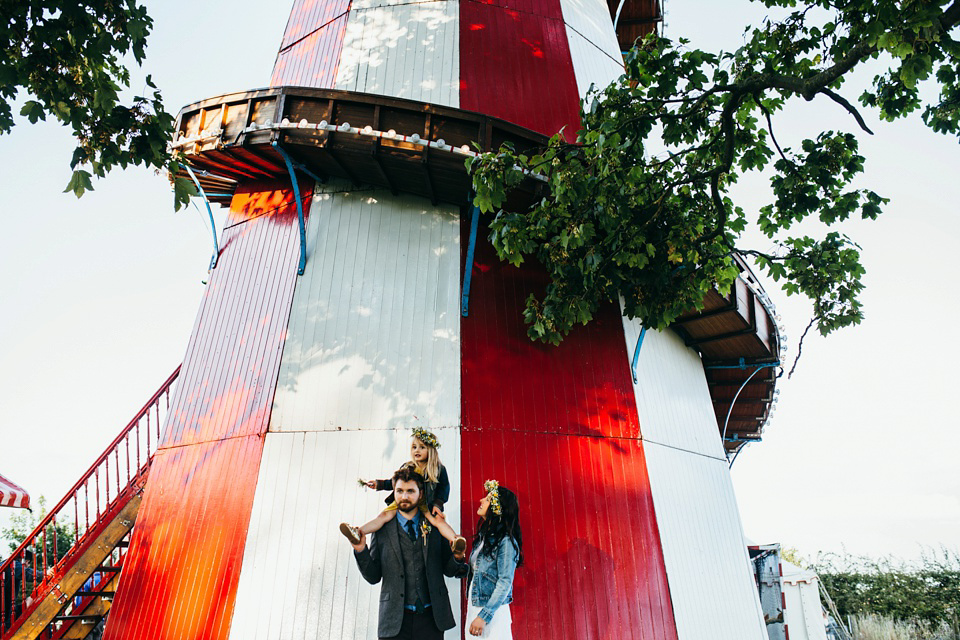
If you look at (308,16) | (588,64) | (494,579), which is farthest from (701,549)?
(308,16)

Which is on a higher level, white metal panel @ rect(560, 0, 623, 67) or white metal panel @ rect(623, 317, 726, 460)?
white metal panel @ rect(560, 0, 623, 67)

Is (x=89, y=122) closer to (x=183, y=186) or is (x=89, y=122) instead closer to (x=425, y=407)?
(x=183, y=186)

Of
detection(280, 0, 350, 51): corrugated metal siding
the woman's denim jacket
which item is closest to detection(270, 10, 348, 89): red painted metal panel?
detection(280, 0, 350, 51): corrugated metal siding

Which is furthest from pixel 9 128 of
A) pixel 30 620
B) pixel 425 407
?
pixel 30 620

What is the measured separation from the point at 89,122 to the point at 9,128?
80 centimetres

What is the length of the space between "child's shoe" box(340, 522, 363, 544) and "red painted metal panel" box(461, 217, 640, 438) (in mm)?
2550

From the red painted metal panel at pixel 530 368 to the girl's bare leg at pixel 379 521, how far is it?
6.85 feet

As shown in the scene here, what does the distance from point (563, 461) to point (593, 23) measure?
8.55 meters

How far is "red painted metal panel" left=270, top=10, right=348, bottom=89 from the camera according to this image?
1094cm

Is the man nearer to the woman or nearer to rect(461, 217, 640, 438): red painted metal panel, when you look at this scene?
the woman

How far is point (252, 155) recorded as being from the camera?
916 centimetres

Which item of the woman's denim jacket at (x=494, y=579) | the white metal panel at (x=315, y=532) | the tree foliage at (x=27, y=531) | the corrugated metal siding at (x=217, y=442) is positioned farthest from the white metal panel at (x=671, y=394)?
the tree foliage at (x=27, y=531)

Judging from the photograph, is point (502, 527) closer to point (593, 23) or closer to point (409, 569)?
point (409, 569)

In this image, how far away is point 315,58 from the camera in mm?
11359
